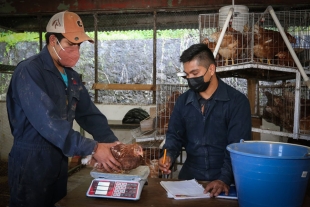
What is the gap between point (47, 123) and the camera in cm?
207

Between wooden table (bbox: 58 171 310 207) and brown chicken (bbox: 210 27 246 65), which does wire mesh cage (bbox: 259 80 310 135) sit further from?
wooden table (bbox: 58 171 310 207)

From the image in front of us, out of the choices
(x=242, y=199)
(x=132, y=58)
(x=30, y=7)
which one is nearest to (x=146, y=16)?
(x=132, y=58)

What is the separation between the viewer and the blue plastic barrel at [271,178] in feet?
4.88

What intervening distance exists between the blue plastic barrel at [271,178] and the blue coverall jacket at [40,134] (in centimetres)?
107

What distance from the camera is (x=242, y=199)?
169cm

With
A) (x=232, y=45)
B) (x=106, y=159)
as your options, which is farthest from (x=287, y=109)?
(x=106, y=159)

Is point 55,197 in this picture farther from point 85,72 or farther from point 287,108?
point 85,72

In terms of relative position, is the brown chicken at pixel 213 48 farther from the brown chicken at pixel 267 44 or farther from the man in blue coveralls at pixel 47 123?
the man in blue coveralls at pixel 47 123

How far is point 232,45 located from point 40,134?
2553 mm

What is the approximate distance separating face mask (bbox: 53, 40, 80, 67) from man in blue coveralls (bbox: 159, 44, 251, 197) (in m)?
1.00

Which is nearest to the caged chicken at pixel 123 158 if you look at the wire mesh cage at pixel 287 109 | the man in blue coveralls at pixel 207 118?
the man in blue coveralls at pixel 207 118

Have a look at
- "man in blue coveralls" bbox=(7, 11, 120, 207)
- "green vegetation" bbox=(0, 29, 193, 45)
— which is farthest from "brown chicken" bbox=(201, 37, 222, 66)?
"green vegetation" bbox=(0, 29, 193, 45)

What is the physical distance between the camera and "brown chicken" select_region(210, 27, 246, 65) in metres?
3.67

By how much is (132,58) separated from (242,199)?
5499mm
